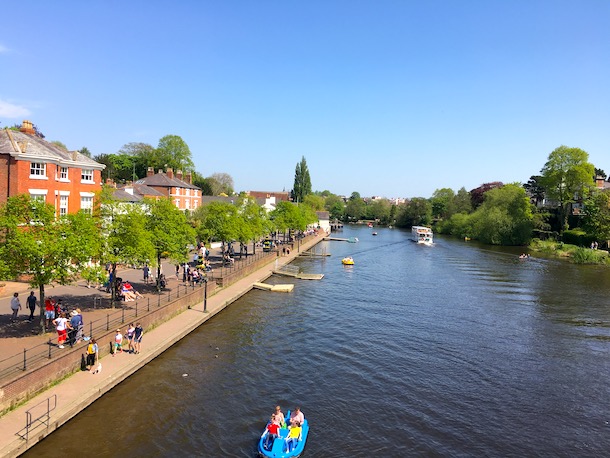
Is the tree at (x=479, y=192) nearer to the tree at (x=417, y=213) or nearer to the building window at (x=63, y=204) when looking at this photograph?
the tree at (x=417, y=213)

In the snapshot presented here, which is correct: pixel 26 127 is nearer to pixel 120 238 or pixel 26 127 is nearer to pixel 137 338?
pixel 120 238

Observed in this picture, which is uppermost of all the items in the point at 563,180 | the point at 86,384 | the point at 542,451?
the point at 563,180

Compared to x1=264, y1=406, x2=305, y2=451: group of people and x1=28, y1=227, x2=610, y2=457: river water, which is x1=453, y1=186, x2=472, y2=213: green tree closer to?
x1=28, y1=227, x2=610, y2=457: river water

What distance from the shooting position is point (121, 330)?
25750 mm

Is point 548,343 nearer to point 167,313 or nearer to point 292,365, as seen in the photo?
point 292,365

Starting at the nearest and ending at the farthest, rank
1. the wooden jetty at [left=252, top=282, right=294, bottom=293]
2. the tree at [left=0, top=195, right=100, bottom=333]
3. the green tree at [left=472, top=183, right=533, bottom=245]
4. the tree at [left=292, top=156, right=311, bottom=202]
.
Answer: the tree at [left=0, top=195, right=100, bottom=333] < the wooden jetty at [left=252, top=282, right=294, bottom=293] < the green tree at [left=472, top=183, right=533, bottom=245] < the tree at [left=292, top=156, right=311, bottom=202]

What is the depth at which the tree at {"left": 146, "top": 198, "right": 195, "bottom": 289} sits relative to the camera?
35.8 m

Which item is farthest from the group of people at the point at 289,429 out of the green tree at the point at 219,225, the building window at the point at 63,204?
the green tree at the point at 219,225

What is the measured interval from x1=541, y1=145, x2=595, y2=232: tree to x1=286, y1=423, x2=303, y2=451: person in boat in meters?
103

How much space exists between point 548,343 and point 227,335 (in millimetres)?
24563

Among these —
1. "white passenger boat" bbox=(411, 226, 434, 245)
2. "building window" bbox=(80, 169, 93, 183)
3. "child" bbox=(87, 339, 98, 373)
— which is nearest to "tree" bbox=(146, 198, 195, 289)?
"building window" bbox=(80, 169, 93, 183)

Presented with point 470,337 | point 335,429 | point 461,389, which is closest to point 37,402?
point 335,429

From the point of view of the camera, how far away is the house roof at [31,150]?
34.8m

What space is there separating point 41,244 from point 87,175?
22250 millimetres
